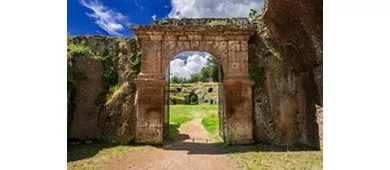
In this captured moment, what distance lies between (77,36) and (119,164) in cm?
558

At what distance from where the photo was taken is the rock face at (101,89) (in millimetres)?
8125

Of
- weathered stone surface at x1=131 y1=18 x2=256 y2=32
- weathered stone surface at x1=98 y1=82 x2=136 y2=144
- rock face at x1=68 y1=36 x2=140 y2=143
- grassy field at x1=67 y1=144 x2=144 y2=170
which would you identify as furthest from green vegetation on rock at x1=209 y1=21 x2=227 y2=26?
grassy field at x1=67 y1=144 x2=144 y2=170

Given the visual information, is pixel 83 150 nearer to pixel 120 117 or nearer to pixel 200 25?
pixel 120 117

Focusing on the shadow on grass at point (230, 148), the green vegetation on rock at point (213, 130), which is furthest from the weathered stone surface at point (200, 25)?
the green vegetation on rock at point (213, 130)

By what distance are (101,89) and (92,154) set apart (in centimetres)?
273

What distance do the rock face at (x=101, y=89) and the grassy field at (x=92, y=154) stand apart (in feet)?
2.11

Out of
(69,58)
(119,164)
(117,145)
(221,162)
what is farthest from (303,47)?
(69,58)

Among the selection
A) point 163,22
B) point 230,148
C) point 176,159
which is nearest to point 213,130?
point 230,148

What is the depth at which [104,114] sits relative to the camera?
27.0 ft

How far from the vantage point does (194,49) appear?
821 cm

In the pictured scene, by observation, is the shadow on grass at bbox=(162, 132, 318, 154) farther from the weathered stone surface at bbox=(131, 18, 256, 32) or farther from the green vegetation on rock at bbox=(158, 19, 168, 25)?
the green vegetation on rock at bbox=(158, 19, 168, 25)

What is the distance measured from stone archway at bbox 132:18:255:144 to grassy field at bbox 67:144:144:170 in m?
0.89

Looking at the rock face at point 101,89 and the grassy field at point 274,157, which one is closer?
the grassy field at point 274,157

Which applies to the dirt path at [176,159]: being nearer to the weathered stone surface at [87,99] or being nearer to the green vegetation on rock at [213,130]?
the green vegetation on rock at [213,130]
